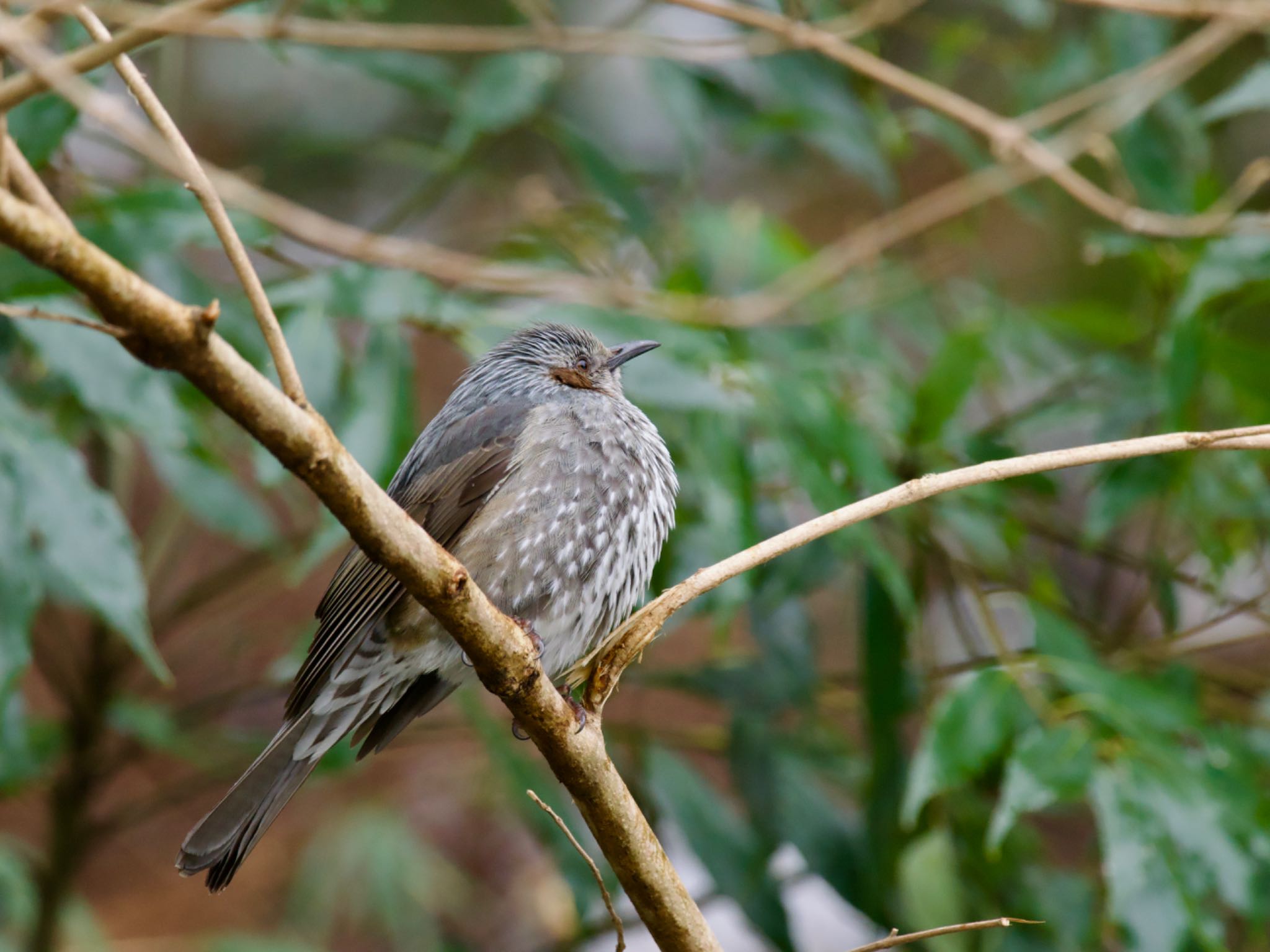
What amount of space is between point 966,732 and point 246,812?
5.29 ft

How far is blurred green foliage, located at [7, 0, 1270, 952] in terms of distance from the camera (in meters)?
2.82

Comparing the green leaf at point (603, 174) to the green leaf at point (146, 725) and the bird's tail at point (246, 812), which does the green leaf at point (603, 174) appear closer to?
the bird's tail at point (246, 812)

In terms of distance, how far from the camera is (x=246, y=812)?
102 inches

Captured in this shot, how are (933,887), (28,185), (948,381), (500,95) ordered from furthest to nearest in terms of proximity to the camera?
1. (500,95)
2. (933,887)
3. (948,381)
4. (28,185)

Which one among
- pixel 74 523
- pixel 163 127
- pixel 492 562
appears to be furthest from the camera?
pixel 492 562

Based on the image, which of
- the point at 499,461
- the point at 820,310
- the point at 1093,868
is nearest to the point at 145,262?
the point at 499,461

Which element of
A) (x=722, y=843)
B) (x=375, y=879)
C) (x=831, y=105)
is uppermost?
(x=831, y=105)

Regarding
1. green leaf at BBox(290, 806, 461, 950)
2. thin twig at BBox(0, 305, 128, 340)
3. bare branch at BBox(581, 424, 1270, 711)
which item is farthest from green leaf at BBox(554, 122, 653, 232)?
green leaf at BBox(290, 806, 461, 950)

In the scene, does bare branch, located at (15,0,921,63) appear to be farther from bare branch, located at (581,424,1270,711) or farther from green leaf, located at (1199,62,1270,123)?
bare branch, located at (581,424,1270,711)

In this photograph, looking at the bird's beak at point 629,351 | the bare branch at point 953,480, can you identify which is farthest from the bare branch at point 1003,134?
the bare branch at point 953,480

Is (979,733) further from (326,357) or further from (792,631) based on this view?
(326,357)

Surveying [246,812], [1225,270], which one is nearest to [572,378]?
[246,812]

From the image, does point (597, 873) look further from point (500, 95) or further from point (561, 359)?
point (500, 95)

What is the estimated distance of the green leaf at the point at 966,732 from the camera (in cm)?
284
